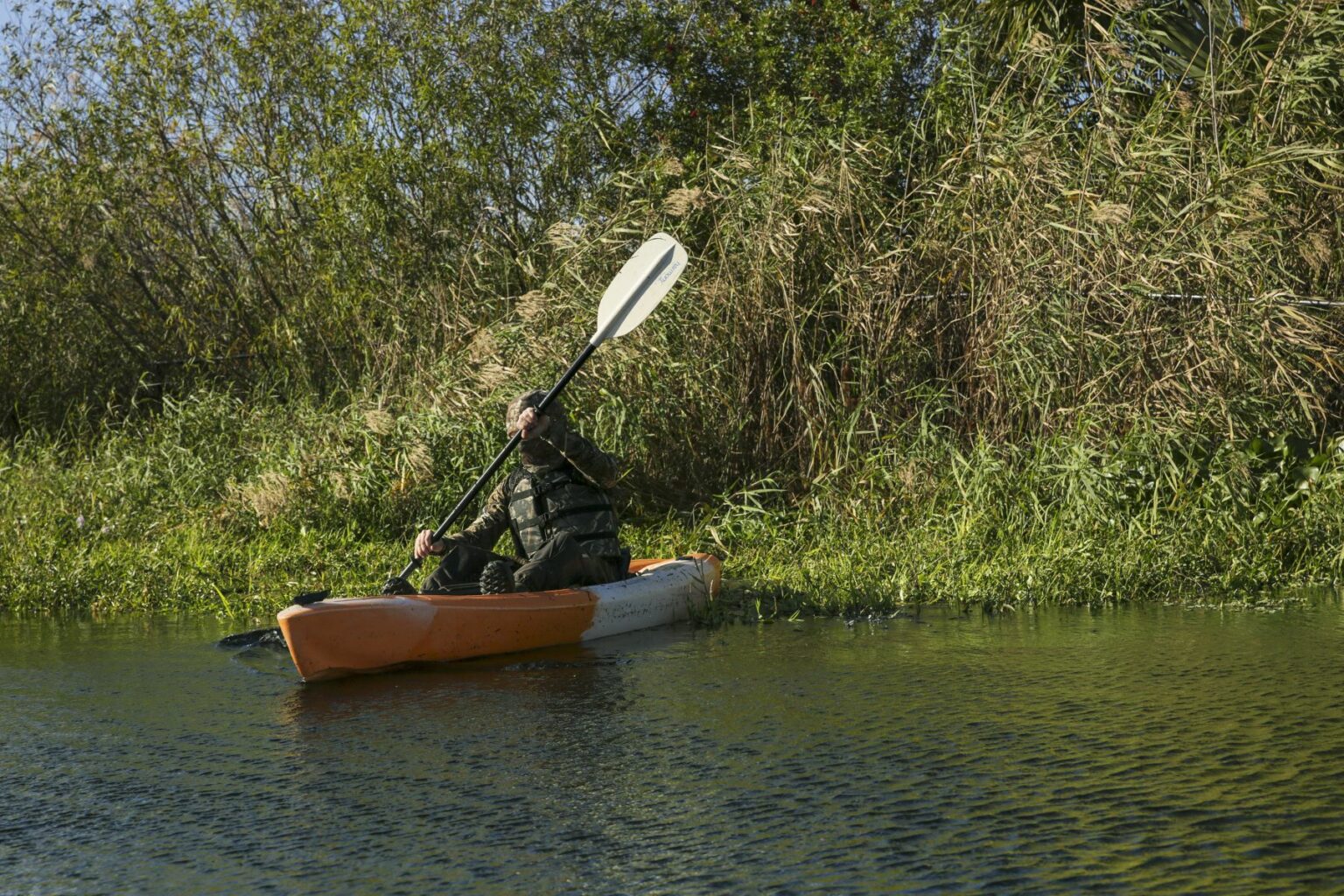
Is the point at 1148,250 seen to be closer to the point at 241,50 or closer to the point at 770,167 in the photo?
the point at 770,167

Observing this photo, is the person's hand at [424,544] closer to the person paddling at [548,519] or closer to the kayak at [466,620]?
the person paddling at [548,519]

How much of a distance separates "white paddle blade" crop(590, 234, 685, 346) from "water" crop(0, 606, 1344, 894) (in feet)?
6.92

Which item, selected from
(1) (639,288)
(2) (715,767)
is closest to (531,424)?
(1) (639,288)

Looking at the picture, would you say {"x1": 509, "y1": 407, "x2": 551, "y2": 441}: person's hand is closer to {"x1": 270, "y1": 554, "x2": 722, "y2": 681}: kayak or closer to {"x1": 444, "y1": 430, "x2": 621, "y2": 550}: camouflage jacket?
{"x1": 444, "y1": 430, "x2": 621, "y2": 550}: camouflage jacket

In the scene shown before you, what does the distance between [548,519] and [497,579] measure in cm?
52

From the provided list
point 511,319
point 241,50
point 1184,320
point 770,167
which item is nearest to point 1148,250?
point 1184,320

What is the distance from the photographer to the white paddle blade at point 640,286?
7828mm

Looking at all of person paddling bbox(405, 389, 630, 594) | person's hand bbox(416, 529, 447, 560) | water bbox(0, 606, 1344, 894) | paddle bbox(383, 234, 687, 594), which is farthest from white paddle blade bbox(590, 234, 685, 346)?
water bbox(0, 606, 1344, 894)

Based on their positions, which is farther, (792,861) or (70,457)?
(70,457)

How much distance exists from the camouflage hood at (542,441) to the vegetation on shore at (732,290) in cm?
126

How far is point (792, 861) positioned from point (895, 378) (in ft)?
19.2

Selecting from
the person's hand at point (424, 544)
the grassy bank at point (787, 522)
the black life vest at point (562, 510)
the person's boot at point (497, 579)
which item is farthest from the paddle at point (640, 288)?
the person's boot at point (497, 579)

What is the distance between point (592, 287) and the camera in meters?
9.52

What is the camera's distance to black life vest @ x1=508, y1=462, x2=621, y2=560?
22.2ft
